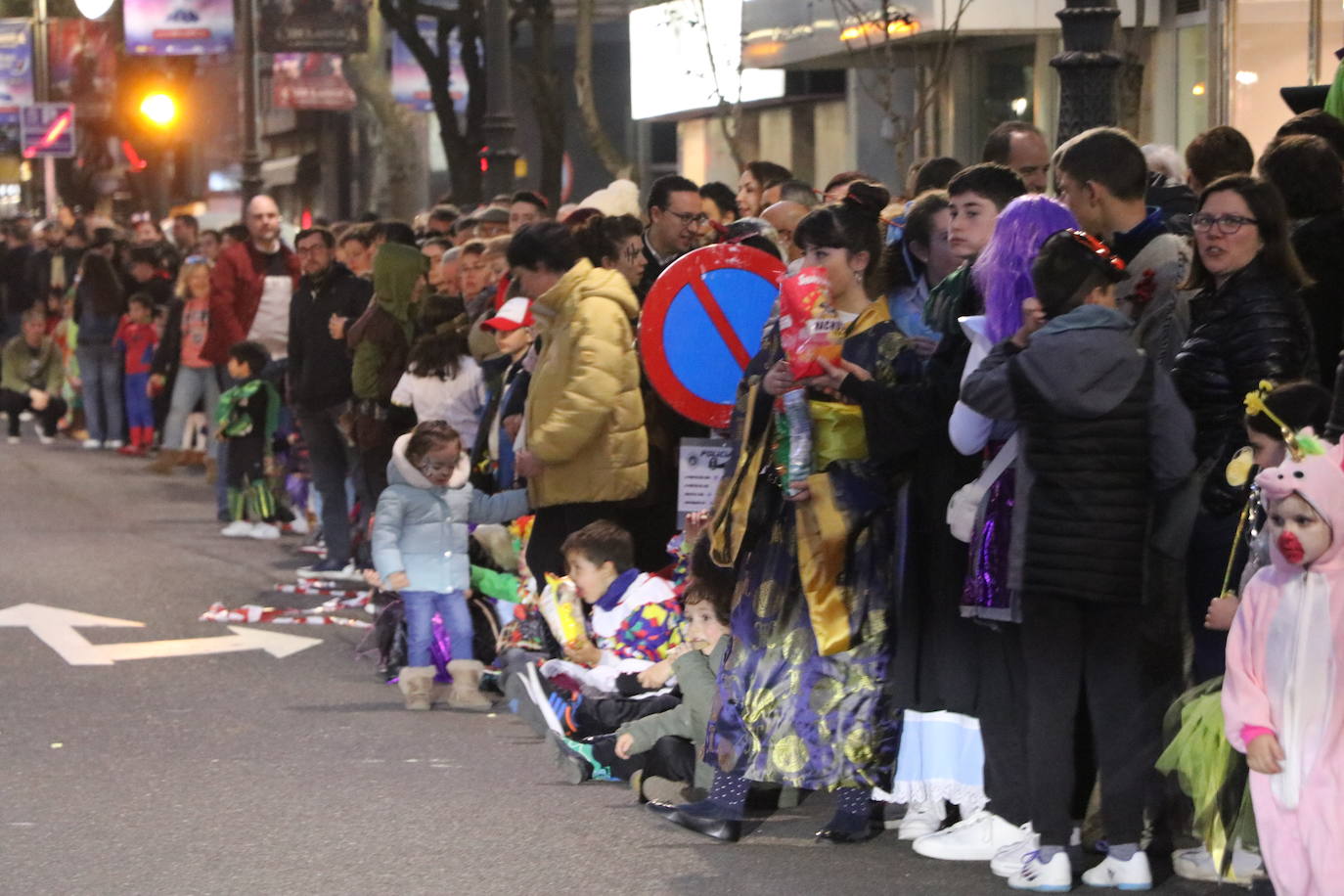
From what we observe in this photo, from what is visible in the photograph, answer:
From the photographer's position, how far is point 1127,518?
21.0 ft

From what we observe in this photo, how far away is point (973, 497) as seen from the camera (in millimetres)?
6801

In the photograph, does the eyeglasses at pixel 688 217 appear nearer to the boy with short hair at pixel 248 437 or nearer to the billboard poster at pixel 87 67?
the boy with short hair at pixel 248 437

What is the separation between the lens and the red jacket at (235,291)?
1744 cm

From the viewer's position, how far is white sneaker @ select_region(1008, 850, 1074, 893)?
6.57 meters

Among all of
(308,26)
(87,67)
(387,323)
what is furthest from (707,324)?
(87,67)

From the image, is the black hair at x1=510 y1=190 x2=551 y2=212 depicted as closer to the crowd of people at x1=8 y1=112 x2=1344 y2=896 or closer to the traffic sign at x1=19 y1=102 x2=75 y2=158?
the crowd of people at x1=8 y1=112 x2=1344 y2=896

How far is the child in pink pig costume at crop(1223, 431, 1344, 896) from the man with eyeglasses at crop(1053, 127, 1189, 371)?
122 centimetres

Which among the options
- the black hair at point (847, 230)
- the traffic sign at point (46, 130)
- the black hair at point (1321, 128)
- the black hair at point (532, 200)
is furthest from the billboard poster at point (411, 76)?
the black hair at point (847, 230)

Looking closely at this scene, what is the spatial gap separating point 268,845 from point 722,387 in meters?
2.44

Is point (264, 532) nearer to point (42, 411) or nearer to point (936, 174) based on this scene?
point (936, 174)

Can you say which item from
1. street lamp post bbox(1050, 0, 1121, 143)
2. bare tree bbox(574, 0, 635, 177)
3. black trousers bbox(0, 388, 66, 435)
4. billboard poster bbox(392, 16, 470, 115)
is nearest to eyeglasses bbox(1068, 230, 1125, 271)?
street lamp post bbox(1050, 0, 1121, 143)

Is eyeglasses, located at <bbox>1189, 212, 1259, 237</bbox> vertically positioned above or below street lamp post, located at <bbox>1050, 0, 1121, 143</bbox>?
below

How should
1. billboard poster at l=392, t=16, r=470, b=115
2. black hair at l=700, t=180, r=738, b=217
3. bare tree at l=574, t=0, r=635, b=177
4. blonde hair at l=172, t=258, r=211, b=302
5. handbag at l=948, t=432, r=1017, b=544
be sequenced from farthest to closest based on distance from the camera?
1. billboard poster at l=392, t=16, r=470, b=115
2. bare tree at l=574, t=0, r=635, b=177
3. blonde hair at l=172, t=258, r=211, b=302
4. black hair at l=700, t=180, r=738, b=217
5. handbag at l=948, t=432, r=1017, b=544

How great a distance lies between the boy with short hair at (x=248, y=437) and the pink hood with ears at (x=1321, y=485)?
10489mm
